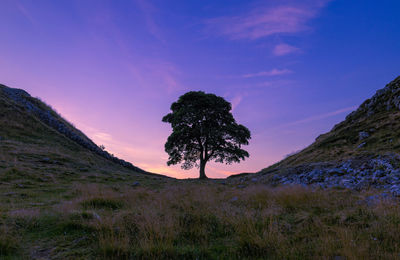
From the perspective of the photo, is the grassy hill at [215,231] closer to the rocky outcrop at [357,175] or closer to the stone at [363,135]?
the rocky outcrop at [357,175]

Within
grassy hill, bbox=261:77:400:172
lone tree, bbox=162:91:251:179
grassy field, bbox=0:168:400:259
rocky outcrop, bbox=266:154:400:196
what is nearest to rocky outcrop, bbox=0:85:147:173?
lone tree, bbox=162:91:251:179

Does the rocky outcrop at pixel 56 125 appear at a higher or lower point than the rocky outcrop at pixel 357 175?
higher

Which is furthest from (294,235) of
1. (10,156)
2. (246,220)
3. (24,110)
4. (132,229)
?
(24,110)

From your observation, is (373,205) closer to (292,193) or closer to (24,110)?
(292,193)

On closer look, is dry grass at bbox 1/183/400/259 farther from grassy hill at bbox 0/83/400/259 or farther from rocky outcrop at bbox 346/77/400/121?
rocky outcrop at bbox 346/77/400/121

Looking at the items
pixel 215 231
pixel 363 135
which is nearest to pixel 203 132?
pixel 363 135

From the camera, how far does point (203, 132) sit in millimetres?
31734

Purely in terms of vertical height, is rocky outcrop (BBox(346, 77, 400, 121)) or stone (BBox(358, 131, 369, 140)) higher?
rocky outcrop (BBox(346, 77, 400, 121))

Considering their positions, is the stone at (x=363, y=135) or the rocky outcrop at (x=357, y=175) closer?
the rocky outcrop at (x=357, y=175)

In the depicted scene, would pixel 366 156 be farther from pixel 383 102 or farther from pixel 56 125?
pixel 56 125

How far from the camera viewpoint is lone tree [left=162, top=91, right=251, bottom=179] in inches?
1264

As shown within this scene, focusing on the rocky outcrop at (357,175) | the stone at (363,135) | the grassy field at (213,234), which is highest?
the stone at (363,135)

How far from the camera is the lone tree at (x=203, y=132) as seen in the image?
105 feet

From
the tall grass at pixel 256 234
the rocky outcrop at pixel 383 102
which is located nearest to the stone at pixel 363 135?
the rocky outcrop at pixel 383 102
